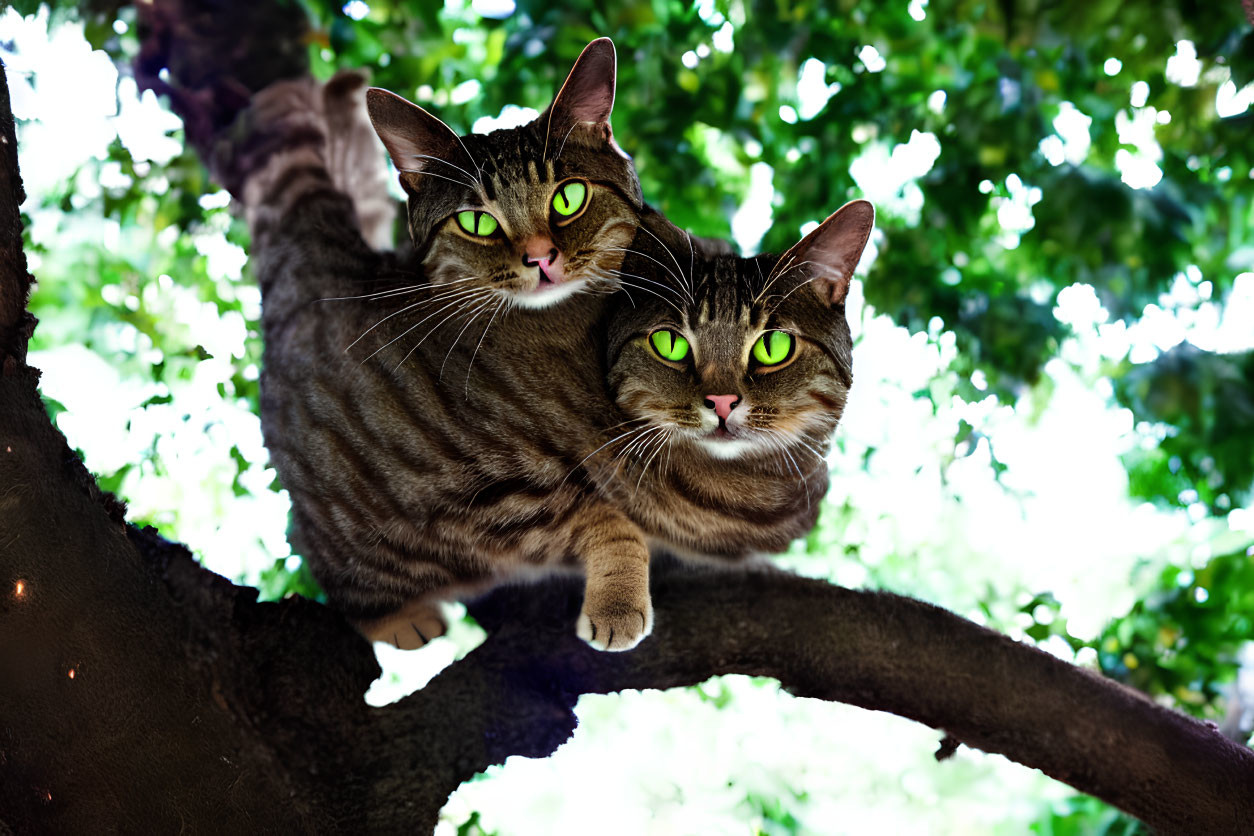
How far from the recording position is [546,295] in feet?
5.29

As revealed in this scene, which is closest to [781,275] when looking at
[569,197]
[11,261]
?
[569,197]

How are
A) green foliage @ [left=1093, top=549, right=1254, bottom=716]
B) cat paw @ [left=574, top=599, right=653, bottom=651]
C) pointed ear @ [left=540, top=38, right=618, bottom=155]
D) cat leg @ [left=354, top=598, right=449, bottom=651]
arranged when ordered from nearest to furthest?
cat paw @ [left=574, top=599, right=653, bottom=651] → pointed ear @ [left=540, top=38, right=618, bottom=155] → cat leg @ [left=354, top=598, right=449, bottom=651] → green foliage @ [left=1093, top=549, right=1254, bottom=716]

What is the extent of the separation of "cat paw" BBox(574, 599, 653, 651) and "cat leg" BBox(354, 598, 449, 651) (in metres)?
0.43

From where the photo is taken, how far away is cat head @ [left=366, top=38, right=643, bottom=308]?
1602 millimetres

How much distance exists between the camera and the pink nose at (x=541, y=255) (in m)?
1.56

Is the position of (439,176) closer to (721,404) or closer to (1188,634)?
(721,404)

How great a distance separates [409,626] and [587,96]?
1032 millimetres

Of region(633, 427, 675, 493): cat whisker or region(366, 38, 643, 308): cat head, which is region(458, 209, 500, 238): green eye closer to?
region(366, 38, 643, 308): cat head

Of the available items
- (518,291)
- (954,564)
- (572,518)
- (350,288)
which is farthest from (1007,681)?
(954,564)

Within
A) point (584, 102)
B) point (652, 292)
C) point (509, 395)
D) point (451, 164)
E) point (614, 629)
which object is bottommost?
point (614, 629)

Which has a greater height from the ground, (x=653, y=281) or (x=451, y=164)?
(x=451, y=164)

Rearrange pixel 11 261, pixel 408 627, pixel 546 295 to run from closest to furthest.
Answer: pixel 11 261, pixel 546 295, pixel 408 627

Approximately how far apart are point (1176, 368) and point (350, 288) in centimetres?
220

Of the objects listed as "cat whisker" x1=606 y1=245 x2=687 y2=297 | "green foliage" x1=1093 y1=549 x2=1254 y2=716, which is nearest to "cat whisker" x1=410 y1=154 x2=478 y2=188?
"cat whisker" x1=606 y1=245 x2=687 y2=297
